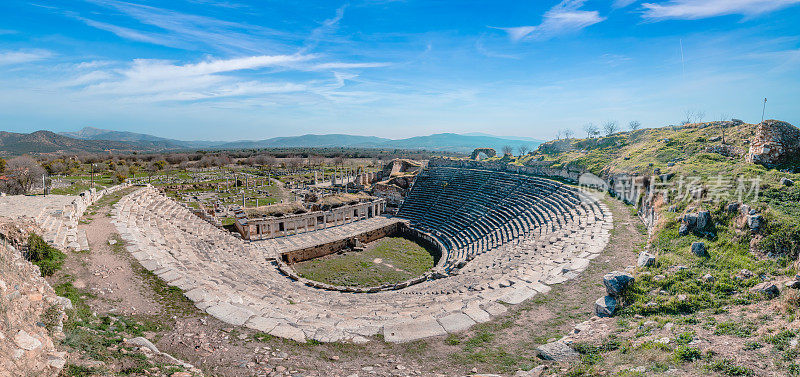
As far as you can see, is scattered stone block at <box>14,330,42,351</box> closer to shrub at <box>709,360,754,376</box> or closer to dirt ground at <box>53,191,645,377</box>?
dirt ground at <box>53,191,645,377</box>

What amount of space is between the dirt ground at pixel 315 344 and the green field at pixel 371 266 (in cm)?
1051

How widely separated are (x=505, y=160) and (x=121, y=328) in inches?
1827

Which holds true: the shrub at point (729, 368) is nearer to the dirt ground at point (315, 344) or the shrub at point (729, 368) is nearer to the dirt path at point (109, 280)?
the dirt ground at point (315, 344)

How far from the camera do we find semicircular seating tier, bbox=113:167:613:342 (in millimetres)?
8555

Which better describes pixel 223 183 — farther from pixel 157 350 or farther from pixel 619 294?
pixel 619 294

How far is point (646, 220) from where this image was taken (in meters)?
16.0

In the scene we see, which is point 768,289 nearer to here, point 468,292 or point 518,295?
point 518,295

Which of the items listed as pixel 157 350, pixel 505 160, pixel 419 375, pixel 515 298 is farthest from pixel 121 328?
pixel 505 160

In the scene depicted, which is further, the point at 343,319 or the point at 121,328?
the point at 343,319

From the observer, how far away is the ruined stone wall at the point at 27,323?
4.30 metres

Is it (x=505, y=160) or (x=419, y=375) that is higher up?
(x=505, y=160)

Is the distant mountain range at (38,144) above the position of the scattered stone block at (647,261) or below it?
above

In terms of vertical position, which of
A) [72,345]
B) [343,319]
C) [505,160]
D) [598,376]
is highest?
[505,160]

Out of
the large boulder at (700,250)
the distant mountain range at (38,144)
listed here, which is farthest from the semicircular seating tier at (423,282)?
the distant mountain range at (38,144)
